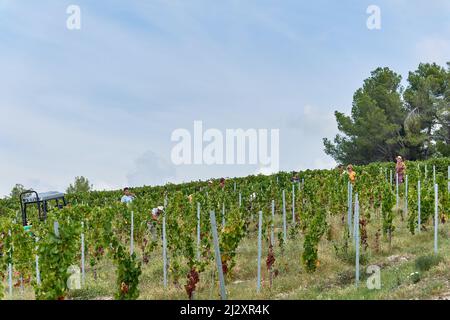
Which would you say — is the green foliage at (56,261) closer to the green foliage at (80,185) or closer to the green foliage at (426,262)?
the green foliage at (426,262)

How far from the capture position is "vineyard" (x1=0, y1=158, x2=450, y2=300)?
364 inches

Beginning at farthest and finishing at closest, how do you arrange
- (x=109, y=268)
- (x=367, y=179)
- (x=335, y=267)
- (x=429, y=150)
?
(x=429, y=150) → (x=367, y=179) → (x=109, y=268) → (x=335, y=267)

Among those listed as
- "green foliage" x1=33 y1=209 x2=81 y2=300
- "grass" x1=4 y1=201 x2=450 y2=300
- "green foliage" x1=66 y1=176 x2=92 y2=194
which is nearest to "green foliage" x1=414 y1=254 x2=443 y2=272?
"grass" x1=4 y1=201 x2=450 y2=300

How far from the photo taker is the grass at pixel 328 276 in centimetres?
953

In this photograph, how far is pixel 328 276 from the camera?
11383 mm

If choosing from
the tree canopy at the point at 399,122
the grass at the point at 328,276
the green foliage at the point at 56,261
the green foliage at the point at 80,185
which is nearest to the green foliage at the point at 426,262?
the grass at the point at 328,276

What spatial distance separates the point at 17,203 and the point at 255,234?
20.7 meters

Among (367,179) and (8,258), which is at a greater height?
(367,179)

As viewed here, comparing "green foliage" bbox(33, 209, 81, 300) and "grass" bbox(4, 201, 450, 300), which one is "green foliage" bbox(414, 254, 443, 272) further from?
"green foliage" bbox(33, 209, 81, 300)

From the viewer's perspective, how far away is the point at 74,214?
17.2 metres

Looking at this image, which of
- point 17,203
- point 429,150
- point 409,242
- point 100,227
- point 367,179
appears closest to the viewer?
point 409,242

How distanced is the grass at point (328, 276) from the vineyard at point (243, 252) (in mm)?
26
